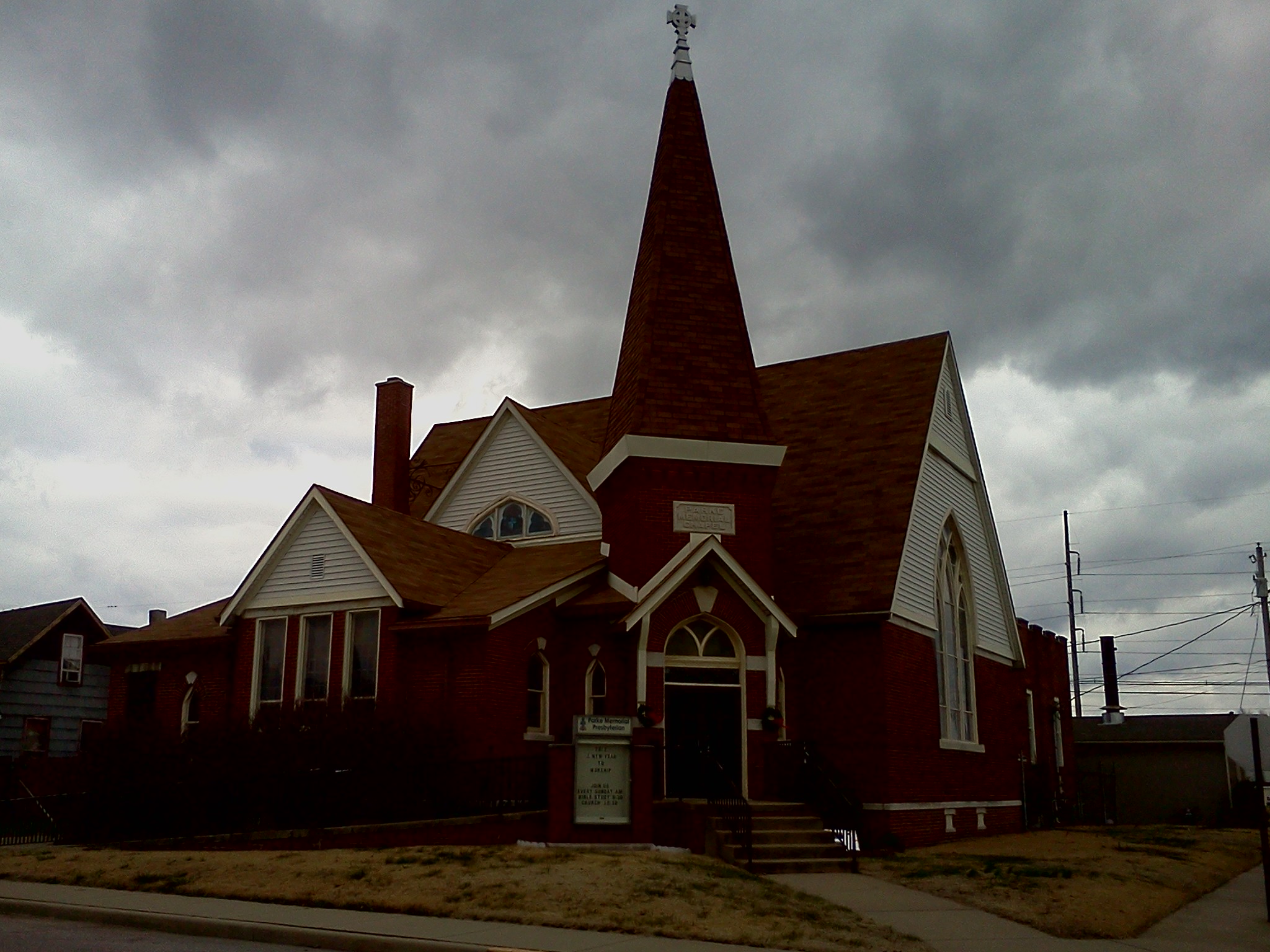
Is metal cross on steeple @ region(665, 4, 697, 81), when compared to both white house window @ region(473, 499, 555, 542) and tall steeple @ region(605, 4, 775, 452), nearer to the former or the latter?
tall steeple @ region(605, 4, 775, 452)

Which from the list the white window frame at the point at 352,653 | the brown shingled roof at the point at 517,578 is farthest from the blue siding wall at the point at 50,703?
the brown shingled roof at the point at 517,578

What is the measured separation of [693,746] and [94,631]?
23894mm

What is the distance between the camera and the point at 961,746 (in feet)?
85.6

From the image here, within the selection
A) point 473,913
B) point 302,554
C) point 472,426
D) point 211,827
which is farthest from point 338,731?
point 472,426

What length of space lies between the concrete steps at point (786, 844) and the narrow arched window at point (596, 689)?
11.1ft

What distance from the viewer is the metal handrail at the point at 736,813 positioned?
56.6 feet

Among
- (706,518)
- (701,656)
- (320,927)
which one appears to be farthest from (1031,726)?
(320,927)

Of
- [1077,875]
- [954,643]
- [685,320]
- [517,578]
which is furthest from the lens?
[954,643]

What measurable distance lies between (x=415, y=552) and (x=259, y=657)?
11.6ft

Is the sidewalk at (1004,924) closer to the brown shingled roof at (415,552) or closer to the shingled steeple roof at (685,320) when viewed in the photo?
the brown shingled roof at (415,552)

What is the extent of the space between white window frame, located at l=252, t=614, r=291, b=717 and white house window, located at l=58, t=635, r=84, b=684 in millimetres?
15487

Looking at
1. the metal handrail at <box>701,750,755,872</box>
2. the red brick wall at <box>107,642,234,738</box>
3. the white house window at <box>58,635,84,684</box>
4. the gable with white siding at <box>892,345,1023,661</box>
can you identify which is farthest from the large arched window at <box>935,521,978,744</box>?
the white house window at <box>58,635,84,684</box>

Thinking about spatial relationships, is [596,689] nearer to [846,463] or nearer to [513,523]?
[513,523]

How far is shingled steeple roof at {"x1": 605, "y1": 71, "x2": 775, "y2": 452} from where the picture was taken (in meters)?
23.1
